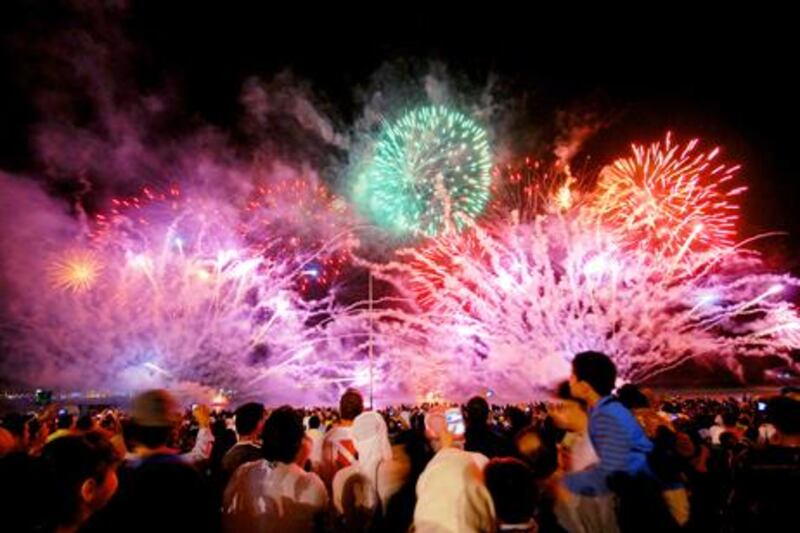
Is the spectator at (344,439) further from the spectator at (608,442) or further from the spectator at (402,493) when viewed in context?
the spectator at (608,442)

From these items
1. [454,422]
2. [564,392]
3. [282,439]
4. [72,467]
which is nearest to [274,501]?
[282,439]

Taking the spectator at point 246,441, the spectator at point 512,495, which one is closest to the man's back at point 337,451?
the spectator at point 246,441

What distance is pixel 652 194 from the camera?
71.7 ft

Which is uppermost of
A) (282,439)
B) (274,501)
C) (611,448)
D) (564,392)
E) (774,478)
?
(564,392)

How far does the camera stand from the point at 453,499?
400cm

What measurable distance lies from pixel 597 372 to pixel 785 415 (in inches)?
45.7

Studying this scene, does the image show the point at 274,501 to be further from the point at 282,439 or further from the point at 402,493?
the point at 402,493

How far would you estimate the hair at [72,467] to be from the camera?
10.0 feet

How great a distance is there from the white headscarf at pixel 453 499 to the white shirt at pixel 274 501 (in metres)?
0.69

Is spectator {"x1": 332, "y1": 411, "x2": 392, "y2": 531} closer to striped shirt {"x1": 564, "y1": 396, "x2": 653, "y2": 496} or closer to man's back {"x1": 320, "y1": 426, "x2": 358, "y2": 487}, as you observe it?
man's back {"x1": 320, "y1": 426, "x2": 358, "y2": 487}

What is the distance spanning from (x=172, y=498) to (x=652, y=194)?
2106 centimetres

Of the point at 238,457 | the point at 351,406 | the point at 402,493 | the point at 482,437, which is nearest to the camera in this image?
the point at 482,437

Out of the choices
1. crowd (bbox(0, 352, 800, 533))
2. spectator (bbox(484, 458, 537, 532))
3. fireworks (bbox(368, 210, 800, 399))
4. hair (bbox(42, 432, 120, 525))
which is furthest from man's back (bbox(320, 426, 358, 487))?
fireworks (bbox(368, 210, 800, 399))

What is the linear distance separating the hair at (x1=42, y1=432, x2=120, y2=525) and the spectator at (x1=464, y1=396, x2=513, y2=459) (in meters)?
2.98
